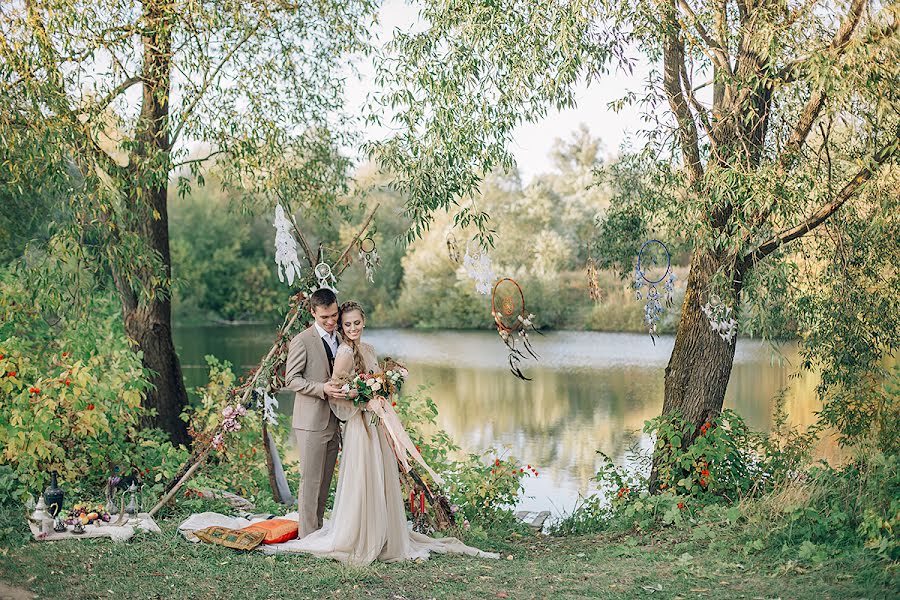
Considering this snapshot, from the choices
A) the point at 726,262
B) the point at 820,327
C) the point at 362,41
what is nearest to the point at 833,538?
the point at 726,262

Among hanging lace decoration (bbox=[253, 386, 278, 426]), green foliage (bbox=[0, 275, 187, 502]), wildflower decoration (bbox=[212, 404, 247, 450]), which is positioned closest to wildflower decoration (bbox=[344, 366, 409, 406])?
hanging lace decoration (bbox=[253, 386, 278, 426])

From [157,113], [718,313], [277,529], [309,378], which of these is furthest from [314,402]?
[157,113]

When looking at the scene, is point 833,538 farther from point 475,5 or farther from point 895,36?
point 475,5

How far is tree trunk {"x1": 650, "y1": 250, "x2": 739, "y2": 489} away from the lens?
6707 millimetres

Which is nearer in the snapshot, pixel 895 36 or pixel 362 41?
pixel 895 36

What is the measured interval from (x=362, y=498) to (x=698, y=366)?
3.06m

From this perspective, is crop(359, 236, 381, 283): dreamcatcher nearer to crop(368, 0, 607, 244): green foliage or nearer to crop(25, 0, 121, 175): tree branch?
crop(368, 0, 607, 244): green foliage

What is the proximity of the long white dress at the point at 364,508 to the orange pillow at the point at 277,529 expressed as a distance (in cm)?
6

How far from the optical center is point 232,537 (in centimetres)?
511

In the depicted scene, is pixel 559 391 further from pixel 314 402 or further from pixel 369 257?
pixel 314 402

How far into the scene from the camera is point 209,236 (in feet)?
98.7

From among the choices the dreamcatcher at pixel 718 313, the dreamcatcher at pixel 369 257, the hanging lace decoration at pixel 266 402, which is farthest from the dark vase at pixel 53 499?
the dreamcatcher at pixel 718 313

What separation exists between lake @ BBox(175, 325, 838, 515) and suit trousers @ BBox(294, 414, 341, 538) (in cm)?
242

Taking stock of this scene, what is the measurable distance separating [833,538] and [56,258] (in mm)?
5146
